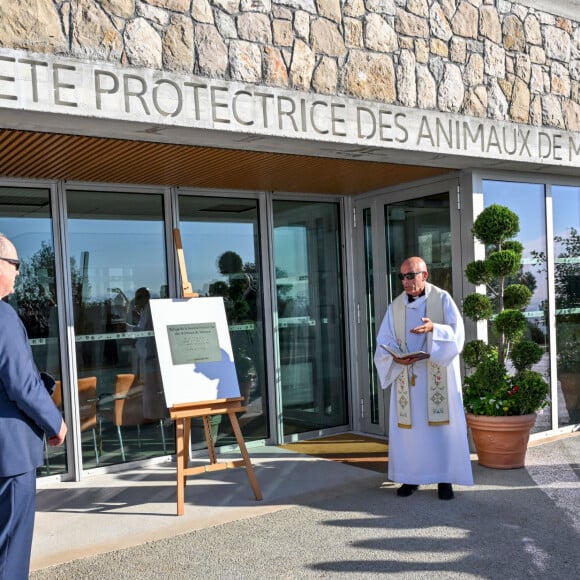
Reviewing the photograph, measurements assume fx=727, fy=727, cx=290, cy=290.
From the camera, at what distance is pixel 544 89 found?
662 cm

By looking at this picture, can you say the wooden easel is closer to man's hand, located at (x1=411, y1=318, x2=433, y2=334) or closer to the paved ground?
the paved ground

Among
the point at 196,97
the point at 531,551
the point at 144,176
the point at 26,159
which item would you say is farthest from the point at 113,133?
the point at 531,551

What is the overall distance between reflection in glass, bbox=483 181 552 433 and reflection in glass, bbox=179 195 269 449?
2.39 metres

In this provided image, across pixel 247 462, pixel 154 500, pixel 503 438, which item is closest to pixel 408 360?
pixel 503 438

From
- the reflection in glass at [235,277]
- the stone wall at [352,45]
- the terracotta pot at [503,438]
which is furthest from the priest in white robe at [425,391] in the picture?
the reflection in glass at [235,277]

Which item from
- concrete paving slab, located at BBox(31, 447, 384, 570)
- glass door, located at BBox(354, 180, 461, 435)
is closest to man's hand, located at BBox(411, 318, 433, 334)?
concrete paving slab, located at BBox(31, 447, 384, 570)

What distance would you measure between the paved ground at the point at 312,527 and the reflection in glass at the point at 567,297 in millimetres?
1257

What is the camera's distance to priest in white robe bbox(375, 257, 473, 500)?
17.1ft

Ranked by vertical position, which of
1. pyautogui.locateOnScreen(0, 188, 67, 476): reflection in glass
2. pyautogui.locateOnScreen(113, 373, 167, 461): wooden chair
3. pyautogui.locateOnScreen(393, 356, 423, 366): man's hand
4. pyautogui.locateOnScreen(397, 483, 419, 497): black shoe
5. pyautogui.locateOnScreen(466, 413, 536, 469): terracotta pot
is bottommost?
pyautogui.locateOnScreen(397, 483, 419, 497): black shoe

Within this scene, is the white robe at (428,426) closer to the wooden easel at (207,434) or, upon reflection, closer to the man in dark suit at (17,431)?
the wooden easel at (207,434)

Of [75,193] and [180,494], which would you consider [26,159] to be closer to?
[75,193]

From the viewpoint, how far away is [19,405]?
10.5 ft

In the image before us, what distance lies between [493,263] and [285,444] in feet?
9.03

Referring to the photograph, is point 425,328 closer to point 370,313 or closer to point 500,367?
point 500,367
